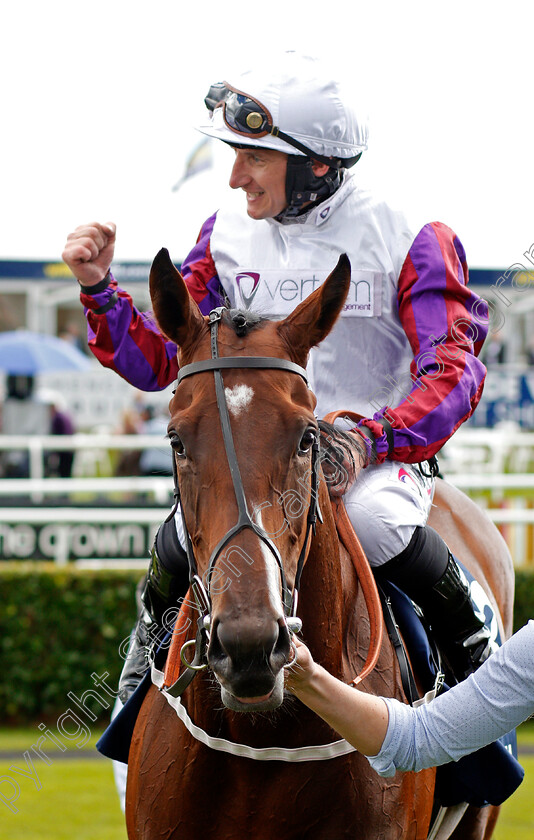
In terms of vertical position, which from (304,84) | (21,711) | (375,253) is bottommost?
(21,711)

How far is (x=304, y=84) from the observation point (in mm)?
2811

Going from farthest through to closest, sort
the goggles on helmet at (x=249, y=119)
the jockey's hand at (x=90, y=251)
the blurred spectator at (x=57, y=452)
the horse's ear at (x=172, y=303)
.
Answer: the blurred spectator at (x=57, y=452), the goggles on helmet at (x=249, y=119), the jockey's hand at (x=90, y=251), the horse's ear at (x=172, y=303)

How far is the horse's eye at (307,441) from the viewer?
2.12 m

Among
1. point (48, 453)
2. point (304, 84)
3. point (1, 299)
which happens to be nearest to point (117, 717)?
point (304, 84)

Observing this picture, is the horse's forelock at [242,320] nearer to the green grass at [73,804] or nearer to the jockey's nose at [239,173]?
the jockey's nose at [239,173]

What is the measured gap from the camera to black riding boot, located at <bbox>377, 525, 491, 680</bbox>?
2.72 metres

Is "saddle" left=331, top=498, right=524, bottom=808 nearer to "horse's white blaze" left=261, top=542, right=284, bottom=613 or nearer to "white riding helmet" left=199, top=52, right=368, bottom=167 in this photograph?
"horse's white blaze" left=261, top=542, right=284, bottom=613

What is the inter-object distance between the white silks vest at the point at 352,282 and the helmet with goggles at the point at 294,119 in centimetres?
9

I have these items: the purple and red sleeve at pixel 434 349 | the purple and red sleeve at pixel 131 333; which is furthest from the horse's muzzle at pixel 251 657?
the purple and red sleeve at pixel 131 333

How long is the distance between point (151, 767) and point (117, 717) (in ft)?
1.12

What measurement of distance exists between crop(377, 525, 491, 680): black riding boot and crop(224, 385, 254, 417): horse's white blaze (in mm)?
801

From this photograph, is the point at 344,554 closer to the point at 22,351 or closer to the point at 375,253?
the point at 375,253

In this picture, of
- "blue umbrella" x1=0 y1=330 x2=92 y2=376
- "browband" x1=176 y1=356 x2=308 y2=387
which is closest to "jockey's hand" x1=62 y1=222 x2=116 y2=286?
"browband" x1=176 y1=356 x2=308 y2=387

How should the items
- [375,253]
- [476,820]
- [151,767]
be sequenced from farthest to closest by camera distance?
1. [476,820]
2. [375,253]
3. [151,767]
